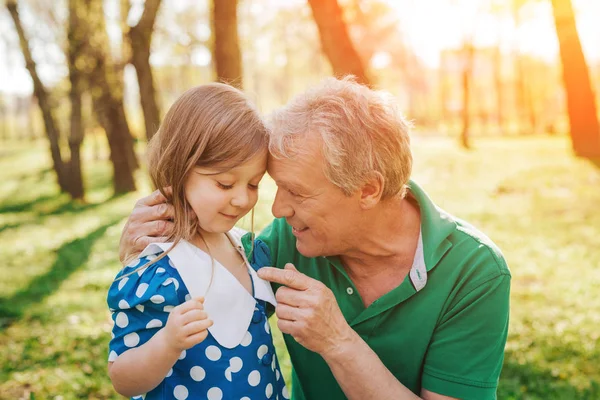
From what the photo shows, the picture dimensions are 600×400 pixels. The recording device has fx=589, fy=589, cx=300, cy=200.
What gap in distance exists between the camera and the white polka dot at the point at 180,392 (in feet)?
6.19

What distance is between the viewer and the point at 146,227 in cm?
201

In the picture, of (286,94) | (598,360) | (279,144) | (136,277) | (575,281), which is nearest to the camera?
(136,277)

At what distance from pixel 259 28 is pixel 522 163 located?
17457mm

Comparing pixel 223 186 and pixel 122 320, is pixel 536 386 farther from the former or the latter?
pixel 122 320

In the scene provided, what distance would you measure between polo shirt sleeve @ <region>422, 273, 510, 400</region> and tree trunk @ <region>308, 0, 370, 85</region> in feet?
12.6

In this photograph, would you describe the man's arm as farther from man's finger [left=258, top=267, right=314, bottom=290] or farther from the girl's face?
the girl's face

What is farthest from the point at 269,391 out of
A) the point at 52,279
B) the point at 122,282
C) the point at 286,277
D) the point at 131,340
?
the point at 52,279

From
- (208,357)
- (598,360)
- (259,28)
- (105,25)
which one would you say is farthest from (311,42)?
(208,357)

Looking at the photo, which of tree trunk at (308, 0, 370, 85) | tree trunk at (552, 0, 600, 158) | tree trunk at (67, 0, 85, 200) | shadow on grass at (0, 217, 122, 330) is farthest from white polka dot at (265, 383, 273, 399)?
tree trunk at (67, 0, 85, 200)

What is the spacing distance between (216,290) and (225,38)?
17.2 feet

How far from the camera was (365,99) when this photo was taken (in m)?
2.17

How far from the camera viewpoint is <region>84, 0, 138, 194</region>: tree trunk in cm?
1445

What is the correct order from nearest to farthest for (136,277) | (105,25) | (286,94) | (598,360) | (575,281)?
(136,277) < (598,360) < (575,281) < (105,25) < (286,94)

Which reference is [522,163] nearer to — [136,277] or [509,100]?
[136,277]
